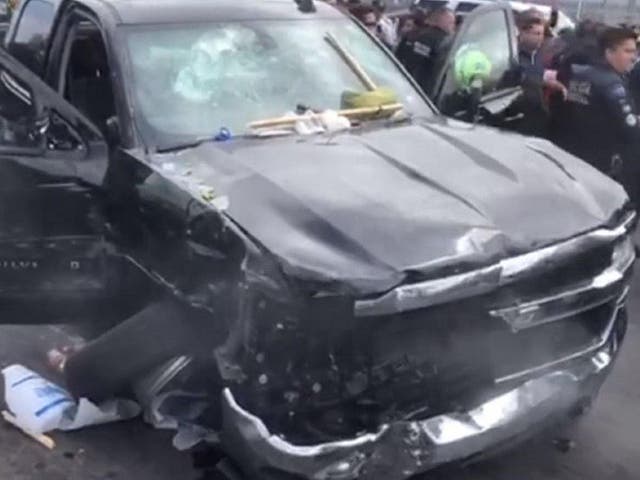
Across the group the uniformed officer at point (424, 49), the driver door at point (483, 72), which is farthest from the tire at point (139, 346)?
the uniformed officer at point (424, 49)

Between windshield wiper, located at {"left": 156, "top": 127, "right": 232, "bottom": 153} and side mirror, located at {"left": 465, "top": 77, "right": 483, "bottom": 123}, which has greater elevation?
windshield wiper, located at {"left": 156, "top": 127, "right": 232, "bottom": 153}

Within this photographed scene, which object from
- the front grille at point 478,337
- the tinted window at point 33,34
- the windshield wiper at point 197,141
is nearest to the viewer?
the front grille at point 478,337

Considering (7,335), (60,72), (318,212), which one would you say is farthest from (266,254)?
(7,335)

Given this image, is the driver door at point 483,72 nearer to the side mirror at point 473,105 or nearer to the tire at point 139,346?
the side mirror at point 473,105

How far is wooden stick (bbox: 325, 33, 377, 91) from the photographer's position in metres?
4.93

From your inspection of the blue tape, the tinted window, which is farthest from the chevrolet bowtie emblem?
the tinted window

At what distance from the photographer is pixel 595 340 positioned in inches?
162

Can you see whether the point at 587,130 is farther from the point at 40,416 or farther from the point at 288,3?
the point at 40,416

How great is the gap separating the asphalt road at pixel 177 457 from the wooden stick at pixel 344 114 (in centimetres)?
143

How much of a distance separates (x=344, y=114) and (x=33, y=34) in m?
1.84

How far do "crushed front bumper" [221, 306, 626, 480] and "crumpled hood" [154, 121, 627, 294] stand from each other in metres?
0.52

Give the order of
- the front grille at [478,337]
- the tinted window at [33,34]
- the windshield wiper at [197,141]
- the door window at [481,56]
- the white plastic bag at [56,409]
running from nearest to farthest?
the front grille at [478,337] → the windshield wiper at [197,141] → the white plastic bag at [56,409] → the tinted window at [33,34] → the door window at [481,56]

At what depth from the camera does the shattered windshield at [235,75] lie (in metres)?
4.39

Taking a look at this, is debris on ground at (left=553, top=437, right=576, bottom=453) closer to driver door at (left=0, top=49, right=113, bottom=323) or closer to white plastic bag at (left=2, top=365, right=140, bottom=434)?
white plastic bag at (left=2, top=365, right=140, bottom=434)
